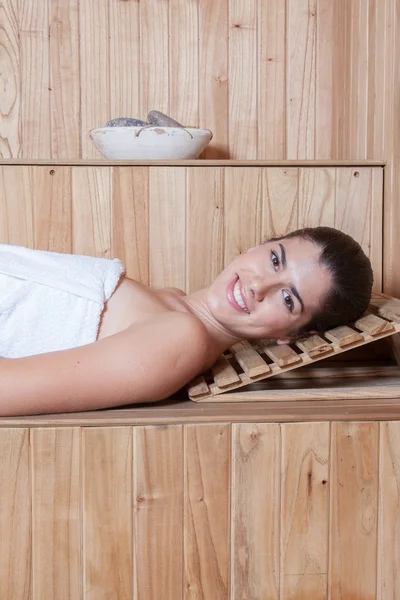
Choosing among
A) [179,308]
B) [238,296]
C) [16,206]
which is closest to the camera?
[238,296]

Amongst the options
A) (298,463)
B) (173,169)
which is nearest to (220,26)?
(173,169)

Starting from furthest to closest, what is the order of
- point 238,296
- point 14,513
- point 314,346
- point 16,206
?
point 16,206, point 238,296, point 314,346, point 14,513

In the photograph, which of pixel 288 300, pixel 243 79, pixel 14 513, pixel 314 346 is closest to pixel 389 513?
pixel 314 346

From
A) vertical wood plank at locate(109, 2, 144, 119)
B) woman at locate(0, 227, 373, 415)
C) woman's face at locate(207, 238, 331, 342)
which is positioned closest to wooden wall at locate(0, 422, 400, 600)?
woman at locate(0, 227, 373, 415)

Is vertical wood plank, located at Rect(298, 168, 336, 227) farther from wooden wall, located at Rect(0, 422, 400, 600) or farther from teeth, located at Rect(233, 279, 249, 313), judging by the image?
wooden wall, located at Rect(0, 422, 400, 600)

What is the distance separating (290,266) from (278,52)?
149 cm

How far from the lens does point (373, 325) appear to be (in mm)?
1552

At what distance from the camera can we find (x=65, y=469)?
1347 millimetres

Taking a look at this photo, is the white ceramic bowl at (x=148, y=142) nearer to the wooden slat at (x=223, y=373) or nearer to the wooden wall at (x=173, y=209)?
the wooden wall at (x=173, y=209)

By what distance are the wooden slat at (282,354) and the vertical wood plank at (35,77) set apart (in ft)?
4.74

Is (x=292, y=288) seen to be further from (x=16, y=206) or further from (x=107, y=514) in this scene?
(x=16, y=206)

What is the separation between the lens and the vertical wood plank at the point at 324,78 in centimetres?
281

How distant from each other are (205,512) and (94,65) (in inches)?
76.0

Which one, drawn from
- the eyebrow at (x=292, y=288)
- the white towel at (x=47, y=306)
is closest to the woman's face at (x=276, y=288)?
the eyebrow at (x=292, y=288)
